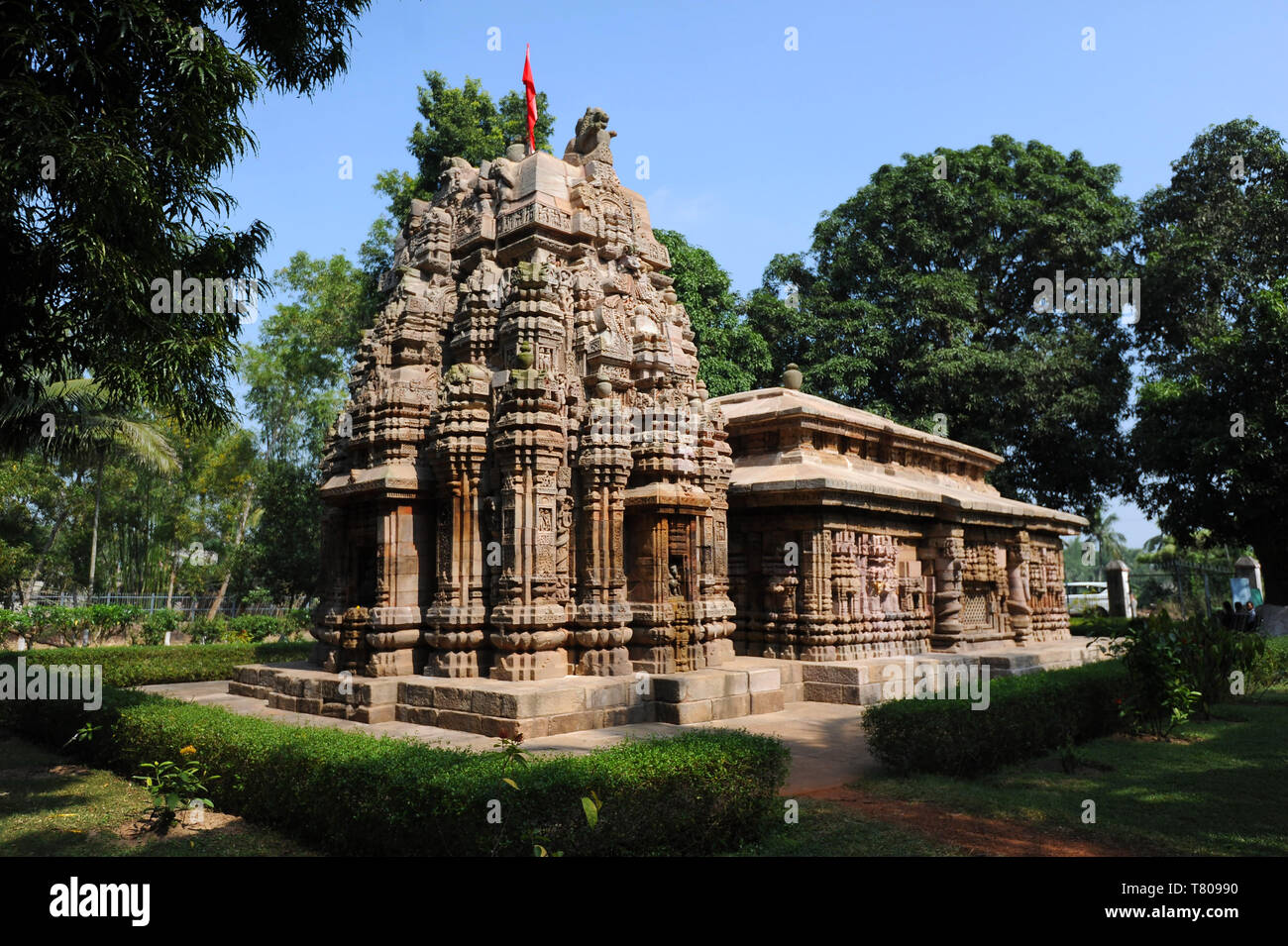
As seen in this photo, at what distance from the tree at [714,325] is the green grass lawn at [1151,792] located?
53.7ft

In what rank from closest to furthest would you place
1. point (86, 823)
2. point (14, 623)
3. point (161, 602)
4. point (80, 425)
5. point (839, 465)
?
point (86, 823) < point (839, 465) < point (80, 425) < point (14, 623) < point (161, 602)

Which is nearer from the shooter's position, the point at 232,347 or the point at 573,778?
the point at 573,778

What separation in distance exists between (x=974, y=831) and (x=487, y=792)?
371cm

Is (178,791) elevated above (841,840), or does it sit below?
→ above

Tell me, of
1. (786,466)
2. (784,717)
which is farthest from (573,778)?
(786,466)

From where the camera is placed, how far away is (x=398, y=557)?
11164mm

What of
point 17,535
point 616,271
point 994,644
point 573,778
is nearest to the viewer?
point 573,778

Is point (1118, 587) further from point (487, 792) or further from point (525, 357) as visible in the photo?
point (487, 792)

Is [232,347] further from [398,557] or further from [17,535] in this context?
[17,535]

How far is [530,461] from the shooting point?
10.3 metres

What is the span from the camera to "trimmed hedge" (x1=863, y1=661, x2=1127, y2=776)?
7977 mm

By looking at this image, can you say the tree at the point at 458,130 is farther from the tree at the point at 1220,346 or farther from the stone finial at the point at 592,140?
the tree at the point at 1220,346

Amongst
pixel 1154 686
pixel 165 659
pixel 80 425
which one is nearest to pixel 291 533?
pixel 80 425
